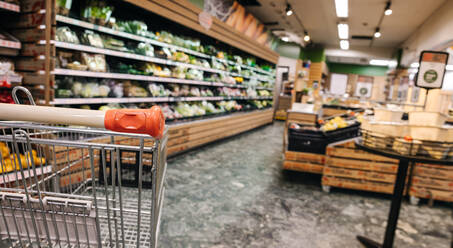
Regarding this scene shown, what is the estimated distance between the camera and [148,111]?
31.0 inches

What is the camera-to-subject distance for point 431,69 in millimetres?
3109

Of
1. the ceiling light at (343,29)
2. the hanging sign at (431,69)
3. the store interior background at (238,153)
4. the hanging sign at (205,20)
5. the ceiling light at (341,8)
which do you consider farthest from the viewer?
the ceiling light at (343,29)

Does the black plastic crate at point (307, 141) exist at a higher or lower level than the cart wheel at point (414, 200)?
higher

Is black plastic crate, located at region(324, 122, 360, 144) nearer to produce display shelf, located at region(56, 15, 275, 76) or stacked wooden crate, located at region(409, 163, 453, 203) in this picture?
stacked wooden crate, located at region(409, 163, 453, 203)

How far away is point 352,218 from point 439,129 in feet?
4.25

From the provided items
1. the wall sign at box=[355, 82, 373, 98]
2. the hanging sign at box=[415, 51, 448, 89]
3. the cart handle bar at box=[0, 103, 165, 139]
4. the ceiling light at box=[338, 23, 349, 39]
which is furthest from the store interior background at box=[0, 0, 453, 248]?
the wall sign at box=[355, 82, 373, 98]

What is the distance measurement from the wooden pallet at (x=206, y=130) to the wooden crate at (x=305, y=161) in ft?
5.87

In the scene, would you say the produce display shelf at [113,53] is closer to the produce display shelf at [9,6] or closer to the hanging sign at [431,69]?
the produce display shelf at [9,6]

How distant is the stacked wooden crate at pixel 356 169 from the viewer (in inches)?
127

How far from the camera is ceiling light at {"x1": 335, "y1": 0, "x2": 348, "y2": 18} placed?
6.64 m

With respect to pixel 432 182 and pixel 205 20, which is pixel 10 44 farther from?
pixel 432 182

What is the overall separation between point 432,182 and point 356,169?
89 centimetres

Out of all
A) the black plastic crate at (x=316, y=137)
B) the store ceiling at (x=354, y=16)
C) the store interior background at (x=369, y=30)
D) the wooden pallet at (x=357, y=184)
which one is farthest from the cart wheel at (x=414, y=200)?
the store ceiling at (x=354, y=16)

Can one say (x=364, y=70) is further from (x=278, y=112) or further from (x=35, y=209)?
(x=35, y=209)
